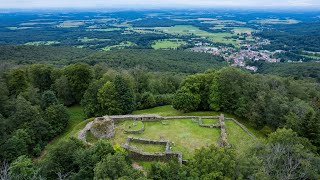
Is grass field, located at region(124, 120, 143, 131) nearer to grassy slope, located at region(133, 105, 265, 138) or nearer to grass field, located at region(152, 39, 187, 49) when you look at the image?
grassy slope, located at region(133, 105, 265, 138)

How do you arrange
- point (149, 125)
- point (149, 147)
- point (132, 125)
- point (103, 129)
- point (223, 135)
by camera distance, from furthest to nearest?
1. point (149, 125)
2. point (132, 125)
3. point (103, 129)
4. point (223, 135)
5. point (149, 147)

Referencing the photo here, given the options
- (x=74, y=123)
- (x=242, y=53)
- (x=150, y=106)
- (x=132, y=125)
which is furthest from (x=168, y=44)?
(x=132, y=125)

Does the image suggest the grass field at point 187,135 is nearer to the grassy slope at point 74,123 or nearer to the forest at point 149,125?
the forest at point 149,125

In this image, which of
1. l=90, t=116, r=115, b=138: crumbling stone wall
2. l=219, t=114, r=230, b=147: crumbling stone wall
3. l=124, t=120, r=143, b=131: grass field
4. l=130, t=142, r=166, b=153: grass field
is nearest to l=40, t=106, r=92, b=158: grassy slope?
l=90, t=116, r=115, b=138: crumbling stone wall

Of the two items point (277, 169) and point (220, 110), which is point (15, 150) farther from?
point (220, 110)

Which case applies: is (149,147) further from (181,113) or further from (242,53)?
(242,53)

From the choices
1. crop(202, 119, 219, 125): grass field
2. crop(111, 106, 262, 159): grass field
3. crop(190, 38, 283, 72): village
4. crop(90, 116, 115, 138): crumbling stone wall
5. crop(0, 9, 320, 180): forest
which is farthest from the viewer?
crop(190, 38, 283, 72): village

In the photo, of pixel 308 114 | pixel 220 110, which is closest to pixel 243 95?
pixel 220 110

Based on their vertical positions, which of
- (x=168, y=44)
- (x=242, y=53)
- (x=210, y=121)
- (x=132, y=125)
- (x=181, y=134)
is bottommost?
(x=242, y=53)
